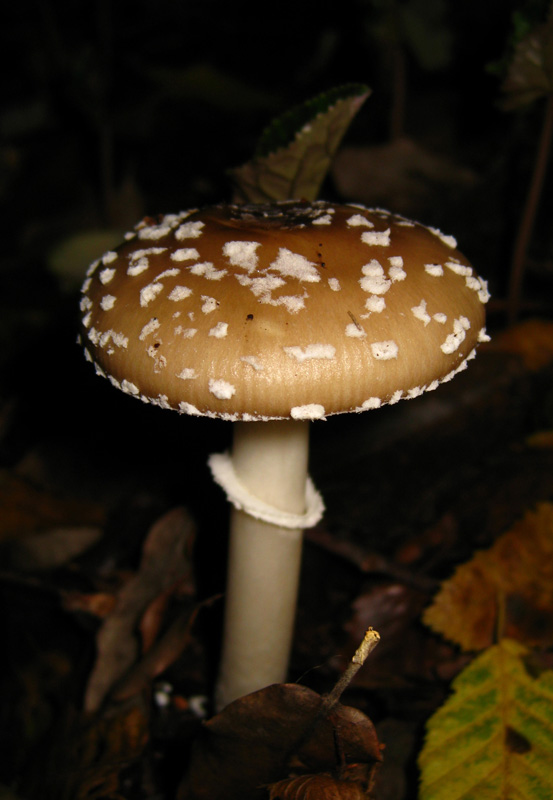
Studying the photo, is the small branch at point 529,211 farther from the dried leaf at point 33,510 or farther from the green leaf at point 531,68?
the dried leaf at point 33,510

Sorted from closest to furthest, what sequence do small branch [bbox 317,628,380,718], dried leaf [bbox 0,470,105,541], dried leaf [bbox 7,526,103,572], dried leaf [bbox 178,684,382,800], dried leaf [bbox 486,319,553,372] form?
1. small branch [bbox 317,628,380,718]
2. dried leaf [bbox 178,684,382,800]
3. dried leaf [bbox 7,526,103,572]
4. dried leaf [bbox 0,470,105,541]
5. dried leaf [bbox 486,319,553,372]

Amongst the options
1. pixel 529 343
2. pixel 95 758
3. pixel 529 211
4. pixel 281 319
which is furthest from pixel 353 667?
pixel 529 211

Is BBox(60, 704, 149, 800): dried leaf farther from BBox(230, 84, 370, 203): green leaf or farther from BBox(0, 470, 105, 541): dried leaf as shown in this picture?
BBox(230, 84, 370, 203): green leaf

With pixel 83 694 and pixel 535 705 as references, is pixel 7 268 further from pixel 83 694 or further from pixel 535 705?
pixel 535 705

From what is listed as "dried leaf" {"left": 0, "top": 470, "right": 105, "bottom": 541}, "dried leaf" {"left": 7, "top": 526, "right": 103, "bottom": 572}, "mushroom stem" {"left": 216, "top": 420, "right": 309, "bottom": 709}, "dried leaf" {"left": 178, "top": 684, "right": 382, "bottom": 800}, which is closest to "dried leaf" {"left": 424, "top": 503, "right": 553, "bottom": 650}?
"mushroom stem" {"left": 216, "top": 420, "right": 309, "bottom": 709}

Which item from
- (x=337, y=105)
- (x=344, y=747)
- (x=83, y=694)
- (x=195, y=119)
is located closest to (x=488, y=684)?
(x=344, y=747)

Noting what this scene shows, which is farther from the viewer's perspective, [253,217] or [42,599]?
[42,599]
